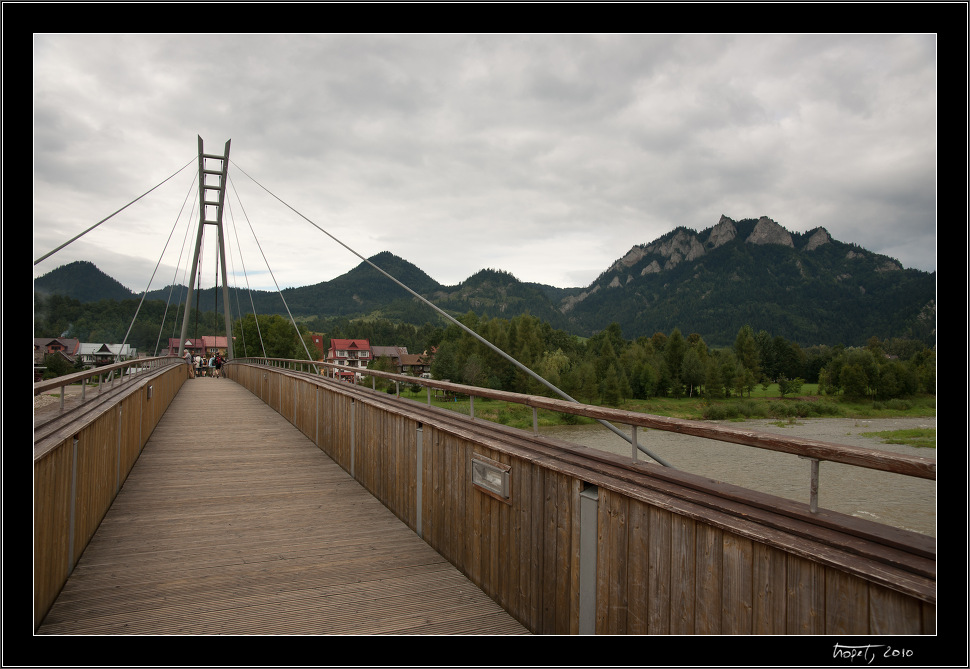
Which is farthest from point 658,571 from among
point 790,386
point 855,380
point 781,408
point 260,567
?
point 790,386

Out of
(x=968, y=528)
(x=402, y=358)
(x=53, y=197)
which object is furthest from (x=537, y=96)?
(x=402, y=358)

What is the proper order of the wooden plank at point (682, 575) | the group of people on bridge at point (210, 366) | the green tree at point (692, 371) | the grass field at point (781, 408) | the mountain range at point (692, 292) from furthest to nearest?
the green tree at point (692, 371) → the grass field at point (781, 408) → the mountain range at point (692, 292) → the group of people on bridge at point (210, 366) → the wooden plank at point (682, 575)

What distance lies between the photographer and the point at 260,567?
11.5 feet

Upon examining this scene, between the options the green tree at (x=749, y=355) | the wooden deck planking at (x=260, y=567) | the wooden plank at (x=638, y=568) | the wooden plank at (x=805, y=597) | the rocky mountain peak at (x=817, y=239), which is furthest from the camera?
the green tree at (x=749, y=355)

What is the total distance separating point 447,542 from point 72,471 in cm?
233

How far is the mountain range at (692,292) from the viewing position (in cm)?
5107

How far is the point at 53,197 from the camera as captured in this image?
2.65 m

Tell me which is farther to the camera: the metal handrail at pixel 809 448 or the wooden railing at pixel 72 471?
the wooden railing at pixel 72 471

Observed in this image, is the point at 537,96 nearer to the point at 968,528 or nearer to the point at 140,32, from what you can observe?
the point at 140,32

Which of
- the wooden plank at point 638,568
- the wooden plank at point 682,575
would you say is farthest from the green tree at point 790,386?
the wooden plank at point 682,575

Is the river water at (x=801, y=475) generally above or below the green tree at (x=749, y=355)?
below
